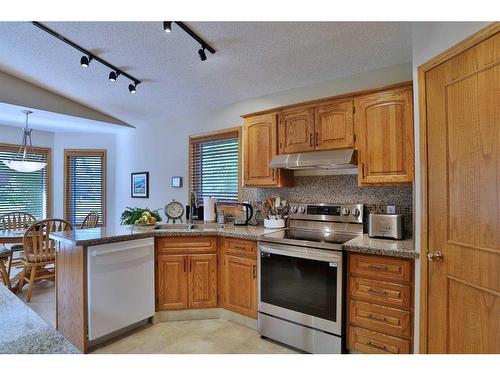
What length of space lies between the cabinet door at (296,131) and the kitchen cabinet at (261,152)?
82mm

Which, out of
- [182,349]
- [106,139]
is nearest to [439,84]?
[182,349]

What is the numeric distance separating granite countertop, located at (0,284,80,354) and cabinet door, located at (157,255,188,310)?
1.89 metres

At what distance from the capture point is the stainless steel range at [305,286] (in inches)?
83.9

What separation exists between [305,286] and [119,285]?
5.26 feet

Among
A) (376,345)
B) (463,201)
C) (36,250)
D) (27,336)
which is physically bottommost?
(376,345)

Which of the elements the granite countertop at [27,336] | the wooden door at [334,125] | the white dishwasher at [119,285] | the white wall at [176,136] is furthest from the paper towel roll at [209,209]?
the granite countertop at [27,336]

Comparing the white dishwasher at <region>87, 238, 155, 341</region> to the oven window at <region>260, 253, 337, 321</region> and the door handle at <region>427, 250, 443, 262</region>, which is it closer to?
the oven window at <region>260, 253, 337, 321</region>

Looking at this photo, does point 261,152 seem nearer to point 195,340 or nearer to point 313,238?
point 313,238

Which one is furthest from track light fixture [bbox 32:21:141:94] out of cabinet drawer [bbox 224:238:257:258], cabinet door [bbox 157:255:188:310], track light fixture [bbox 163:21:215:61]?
cabinet drawer [bbox 224:238:257:258]

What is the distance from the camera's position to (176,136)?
4.37 m

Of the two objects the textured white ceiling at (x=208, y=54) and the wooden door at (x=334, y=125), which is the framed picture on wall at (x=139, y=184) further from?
the wooden door at (x=334, y=125)

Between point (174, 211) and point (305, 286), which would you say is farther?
point (174, 211)

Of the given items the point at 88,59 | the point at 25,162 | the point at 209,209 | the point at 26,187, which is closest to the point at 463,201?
the point at 209,209

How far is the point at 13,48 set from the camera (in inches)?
117
